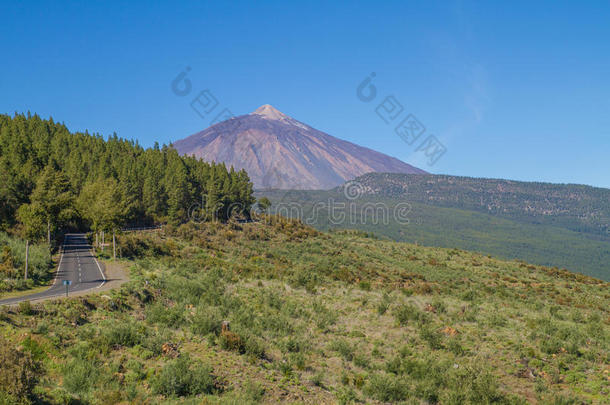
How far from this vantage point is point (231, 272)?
41781 millimetres

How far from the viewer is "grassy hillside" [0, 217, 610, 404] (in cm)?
1616

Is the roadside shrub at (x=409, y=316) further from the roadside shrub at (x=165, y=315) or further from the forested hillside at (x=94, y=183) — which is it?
the forested hillside at (x=94, y=183)

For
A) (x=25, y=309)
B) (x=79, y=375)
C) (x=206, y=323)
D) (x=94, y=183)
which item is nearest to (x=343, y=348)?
(x=206, y=323)

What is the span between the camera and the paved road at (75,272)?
26.7m

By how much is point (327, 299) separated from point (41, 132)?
294 feet

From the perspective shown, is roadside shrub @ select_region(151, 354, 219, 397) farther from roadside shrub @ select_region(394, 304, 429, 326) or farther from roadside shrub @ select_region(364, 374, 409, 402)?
roadside shrub @ select_region(394, 304, 429, 326)

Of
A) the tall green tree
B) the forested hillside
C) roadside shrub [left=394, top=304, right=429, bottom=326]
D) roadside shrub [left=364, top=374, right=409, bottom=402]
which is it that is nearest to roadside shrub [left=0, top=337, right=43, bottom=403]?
roadside shrub [left=364, top=374, right=409, bottom=402]

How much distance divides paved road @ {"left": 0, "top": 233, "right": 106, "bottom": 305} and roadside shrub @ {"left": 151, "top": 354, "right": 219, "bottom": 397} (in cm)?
1389

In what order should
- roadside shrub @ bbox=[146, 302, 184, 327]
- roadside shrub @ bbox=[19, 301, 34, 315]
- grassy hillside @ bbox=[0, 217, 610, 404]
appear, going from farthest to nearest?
roadside shrub @ bbox=[146, 302, 184, 327], roadside shrub @ bbox=[19, 301, 34, 315], grassy hillside @ bbox=[0, 217, 610, 404]

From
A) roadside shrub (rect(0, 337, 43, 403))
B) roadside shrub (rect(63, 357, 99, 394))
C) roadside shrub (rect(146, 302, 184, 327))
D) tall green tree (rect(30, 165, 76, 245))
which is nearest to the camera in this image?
roadside shrub (rect(0, 337, 43, 403))

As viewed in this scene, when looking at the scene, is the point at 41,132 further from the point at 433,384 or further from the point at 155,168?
Result: the point at 433,384

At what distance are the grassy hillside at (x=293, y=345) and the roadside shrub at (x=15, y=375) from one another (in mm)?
42

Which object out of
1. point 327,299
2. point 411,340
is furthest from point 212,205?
point 411,340

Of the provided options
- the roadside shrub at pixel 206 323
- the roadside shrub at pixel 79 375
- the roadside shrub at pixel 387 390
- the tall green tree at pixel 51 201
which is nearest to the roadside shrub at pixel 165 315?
the roadside shrub at pixel 206 323
